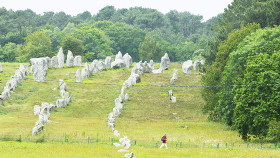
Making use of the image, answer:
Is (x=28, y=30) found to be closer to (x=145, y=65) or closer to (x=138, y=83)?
(x=145, y=65)

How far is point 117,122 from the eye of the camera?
171 ft

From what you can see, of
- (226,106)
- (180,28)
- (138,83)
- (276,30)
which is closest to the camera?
(276,30)

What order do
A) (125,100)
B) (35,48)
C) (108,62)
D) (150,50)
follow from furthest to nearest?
(150,50) < (35,48) < (108,62) < (125,100)

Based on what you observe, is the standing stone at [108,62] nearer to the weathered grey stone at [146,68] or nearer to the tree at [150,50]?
the weathered grey stone at [146,68]

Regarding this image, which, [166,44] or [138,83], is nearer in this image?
[138,83]

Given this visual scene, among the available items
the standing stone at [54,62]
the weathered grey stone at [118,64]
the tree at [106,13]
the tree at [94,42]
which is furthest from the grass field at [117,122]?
the tree at [106,13]

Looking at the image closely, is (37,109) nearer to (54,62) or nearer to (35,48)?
(54,62)

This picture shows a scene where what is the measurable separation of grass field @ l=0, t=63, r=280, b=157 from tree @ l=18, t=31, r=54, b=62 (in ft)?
59.0

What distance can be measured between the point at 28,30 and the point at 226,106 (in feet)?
346

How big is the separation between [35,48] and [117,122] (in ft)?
201

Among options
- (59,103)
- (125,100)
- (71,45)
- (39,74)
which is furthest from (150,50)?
(59,103)

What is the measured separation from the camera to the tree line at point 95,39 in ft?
379

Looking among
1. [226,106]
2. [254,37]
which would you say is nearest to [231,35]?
[254,37]

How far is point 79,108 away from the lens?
60.6 m
